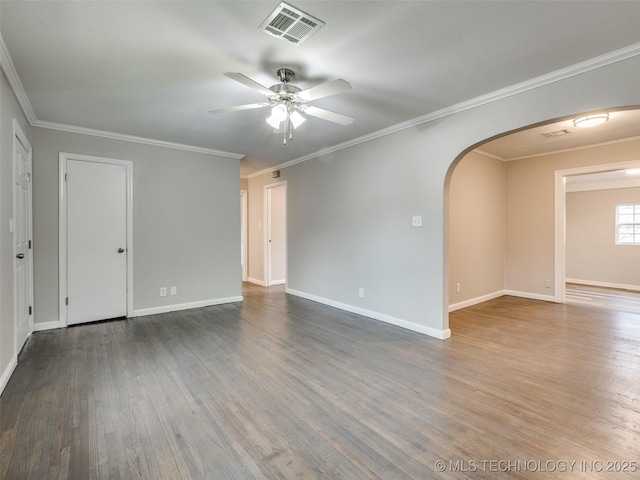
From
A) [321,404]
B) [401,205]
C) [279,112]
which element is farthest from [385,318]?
[279,112]

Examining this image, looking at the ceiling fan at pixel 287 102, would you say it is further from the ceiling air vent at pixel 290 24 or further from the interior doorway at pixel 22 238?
the interior doorway at pixel 22 238

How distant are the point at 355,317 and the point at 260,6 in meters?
3.58

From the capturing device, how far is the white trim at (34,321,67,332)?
362 cm

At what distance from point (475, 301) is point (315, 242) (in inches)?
110

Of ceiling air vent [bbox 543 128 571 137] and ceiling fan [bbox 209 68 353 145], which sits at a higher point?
ceiling air vent [bbox 543 128 571 137]

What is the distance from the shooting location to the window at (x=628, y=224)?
6.32 meters

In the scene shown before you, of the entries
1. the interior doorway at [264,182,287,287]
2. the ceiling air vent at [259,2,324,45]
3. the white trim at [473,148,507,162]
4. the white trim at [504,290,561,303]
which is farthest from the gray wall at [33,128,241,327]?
the white trim at [504,290,561,303]

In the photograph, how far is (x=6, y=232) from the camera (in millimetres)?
2457

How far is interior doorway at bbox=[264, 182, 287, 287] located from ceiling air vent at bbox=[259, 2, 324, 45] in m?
4.40

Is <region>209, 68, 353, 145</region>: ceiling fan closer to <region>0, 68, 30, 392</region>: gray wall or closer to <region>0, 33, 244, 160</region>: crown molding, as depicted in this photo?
<region>0, 33, 244, 160</region>: crown molding

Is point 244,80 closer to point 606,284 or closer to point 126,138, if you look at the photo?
point 126,138

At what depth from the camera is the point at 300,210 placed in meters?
5.53

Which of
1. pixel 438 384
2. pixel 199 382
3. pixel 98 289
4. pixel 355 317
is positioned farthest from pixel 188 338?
pixel 438 384

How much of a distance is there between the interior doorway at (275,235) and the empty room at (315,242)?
0.85 meters
